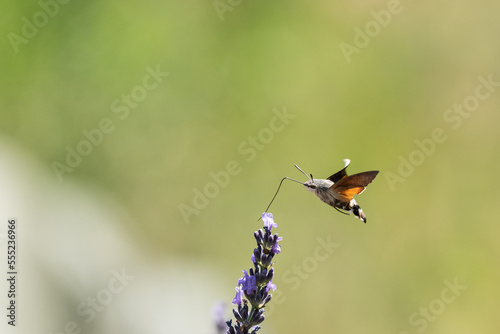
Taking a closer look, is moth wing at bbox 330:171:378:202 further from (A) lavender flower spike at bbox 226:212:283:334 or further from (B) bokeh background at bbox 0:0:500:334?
(B) bokeh background at bbox 0:0:500:334

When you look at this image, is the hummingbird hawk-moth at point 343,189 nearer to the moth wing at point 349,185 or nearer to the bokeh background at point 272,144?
the moth wing at point 349,185

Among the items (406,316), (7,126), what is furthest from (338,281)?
(7,126)

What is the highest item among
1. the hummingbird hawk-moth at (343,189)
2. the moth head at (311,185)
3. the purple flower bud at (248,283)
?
the hummingbird hawk-moth at (343,189)

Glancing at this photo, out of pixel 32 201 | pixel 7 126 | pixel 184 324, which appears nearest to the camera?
pixel 184 324

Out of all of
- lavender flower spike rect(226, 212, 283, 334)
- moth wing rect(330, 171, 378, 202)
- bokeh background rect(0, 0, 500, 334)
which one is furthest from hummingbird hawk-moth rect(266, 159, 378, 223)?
bokeh background rect(0, 0, 500, 334)

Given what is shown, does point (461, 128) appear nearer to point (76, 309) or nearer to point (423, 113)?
point (423, 113)

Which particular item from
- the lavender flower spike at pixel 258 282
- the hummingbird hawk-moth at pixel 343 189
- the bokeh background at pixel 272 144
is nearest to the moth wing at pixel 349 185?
the hummingbird hawk-moth at pixel 343 189
